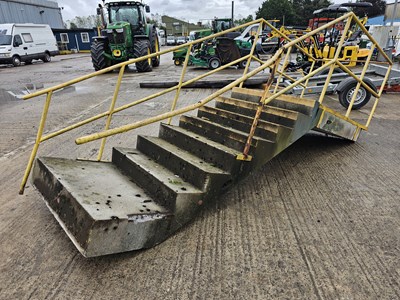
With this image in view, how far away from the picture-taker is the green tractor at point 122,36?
508 inches

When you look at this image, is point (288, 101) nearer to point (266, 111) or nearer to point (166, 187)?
point (266, 111)

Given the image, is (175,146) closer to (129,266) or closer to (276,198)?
(276,198)

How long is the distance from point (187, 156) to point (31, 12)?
136ft

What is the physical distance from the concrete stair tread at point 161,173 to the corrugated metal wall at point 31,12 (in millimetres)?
35195

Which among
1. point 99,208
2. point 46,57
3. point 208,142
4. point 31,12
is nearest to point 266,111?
point 208,142

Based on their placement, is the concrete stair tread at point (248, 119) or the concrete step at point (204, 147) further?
the concrete stair tread at point (248, 119)

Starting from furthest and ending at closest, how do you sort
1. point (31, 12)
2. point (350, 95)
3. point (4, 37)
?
point (31, 12) < point (4, 37) < point (350, 95)

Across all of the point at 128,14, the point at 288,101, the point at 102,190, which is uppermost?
the point at 128,14

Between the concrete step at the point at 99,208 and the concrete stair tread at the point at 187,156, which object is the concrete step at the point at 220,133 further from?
the concrete step at the point at 99,208

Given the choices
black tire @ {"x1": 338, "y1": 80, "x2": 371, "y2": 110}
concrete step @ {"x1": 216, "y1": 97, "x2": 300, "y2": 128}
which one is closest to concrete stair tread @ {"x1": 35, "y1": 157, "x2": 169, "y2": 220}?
concrete step @ {"x1": 216, "y1": 97, "x2": 300, "y2": 128}

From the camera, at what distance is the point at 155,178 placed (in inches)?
99.7

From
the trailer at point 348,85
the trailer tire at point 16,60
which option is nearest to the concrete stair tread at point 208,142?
the trailer at point 348,85

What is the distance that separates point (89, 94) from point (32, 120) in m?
3.11

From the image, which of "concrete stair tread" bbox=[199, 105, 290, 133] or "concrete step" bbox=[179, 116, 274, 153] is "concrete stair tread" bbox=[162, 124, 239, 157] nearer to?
"concrete step" bbox=[179, 116, 274, 153]
